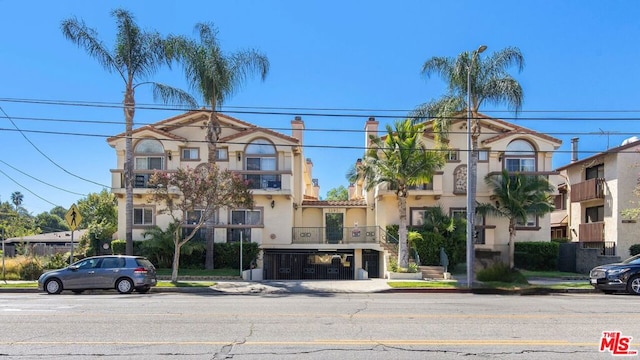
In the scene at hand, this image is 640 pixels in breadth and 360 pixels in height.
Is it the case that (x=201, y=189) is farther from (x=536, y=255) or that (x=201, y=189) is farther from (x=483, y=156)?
(x=536, y=255)

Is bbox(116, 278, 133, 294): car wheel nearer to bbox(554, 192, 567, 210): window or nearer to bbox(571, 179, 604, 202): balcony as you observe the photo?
bbox(571, 179, 604, 202): balcony

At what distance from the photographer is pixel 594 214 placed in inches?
1249

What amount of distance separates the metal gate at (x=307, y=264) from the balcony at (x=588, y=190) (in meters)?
15.3

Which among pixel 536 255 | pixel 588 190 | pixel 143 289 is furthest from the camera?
pixel 588 190

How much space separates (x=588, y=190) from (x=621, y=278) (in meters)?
15.5

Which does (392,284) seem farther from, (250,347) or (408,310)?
(250,347)

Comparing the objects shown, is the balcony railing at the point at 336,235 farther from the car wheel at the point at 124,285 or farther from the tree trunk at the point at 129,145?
the car wheel at the point at 124,285

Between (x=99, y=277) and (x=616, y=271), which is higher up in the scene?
(x=616, y=271)

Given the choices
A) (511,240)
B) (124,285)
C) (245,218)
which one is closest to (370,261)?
(245,218)

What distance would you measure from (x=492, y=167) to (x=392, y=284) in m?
12.8

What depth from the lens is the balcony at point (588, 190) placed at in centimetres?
2978

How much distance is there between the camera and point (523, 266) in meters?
28.2

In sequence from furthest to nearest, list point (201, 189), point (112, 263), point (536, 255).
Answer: point (536, 255), point (201, 189), point (112, 263)

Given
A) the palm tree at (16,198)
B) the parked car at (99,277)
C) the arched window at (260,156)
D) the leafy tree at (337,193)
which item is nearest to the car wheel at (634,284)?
the parked car at (99,277)
